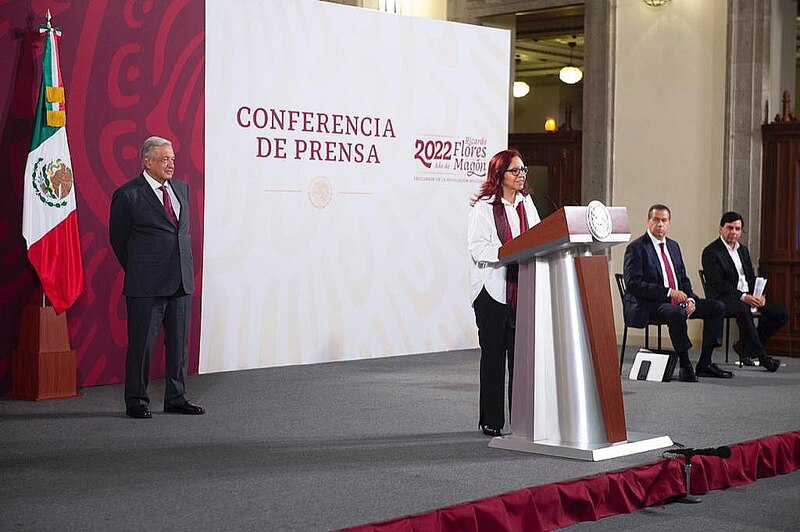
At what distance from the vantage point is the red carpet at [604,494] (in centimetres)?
425

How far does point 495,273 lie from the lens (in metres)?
5.79

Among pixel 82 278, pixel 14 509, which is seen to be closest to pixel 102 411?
pixel 82 278

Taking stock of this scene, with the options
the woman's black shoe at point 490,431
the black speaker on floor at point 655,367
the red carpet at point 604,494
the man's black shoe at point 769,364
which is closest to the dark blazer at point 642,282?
the black speaker on floor at point 655,367

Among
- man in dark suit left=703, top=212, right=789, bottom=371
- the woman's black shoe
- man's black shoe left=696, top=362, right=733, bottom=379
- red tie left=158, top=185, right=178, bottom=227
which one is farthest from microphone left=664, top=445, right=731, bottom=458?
man in dark suit left=703, top=212, right=789, bottom=371

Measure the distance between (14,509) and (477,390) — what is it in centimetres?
391

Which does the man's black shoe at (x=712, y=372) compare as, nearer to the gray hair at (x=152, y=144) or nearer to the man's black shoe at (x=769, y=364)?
the man's black shoe at (x=769, y=364)

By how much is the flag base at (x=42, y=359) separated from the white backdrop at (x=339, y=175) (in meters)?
1.38

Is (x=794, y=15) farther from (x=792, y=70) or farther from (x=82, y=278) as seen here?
(x=82, y=278)

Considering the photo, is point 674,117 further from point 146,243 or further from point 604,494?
point 604,494

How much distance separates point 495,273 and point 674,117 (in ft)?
18.3

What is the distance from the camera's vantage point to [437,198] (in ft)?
32.4

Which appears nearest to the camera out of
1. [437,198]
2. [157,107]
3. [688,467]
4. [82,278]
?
[688,467]

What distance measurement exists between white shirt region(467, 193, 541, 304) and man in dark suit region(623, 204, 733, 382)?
258cm

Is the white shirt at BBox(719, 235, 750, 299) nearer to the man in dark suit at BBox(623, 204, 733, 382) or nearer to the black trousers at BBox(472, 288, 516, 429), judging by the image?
the man in dark suit at BBox(623, 204, 733, 382)
